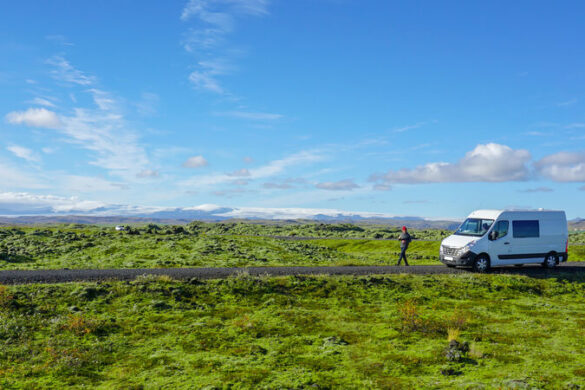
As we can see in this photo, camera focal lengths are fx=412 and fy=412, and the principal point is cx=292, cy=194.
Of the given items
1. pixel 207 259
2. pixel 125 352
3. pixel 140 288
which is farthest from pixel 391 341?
pixel 207 259

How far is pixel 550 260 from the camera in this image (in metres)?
24.7

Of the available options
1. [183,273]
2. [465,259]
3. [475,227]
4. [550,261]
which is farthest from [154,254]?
[550,261]

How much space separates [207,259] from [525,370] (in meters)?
23.4

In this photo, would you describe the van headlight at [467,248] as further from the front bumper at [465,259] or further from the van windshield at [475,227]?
the van windshield at [475,227]

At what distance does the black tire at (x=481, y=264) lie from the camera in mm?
22000

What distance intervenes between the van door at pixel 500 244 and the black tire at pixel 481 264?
0.36m

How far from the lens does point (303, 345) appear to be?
11.7m

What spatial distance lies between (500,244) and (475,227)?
1.53m

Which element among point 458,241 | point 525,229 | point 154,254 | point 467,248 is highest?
point 525,229

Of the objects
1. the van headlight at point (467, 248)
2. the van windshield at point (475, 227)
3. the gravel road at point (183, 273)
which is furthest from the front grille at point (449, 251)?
the van windshield at point (475, 227)

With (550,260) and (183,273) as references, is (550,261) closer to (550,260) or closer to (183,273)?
(550,260)

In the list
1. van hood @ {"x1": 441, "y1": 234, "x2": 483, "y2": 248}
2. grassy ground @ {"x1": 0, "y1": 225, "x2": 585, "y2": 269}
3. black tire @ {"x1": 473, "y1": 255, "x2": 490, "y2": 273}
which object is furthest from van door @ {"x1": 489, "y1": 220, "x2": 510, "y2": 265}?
grassy ground @ {"x1": 0, "y1": 225, "x2": 585, "y2": 269}

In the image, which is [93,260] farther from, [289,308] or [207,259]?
[289,308]

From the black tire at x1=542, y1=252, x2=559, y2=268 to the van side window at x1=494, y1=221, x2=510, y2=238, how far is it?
414cm
